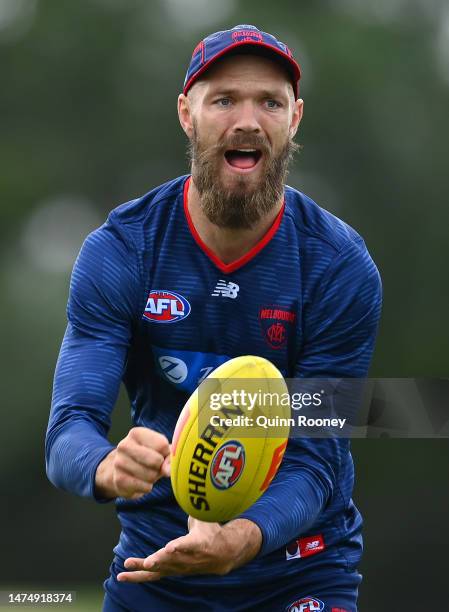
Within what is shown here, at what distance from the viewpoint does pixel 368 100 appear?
16641 millimetres

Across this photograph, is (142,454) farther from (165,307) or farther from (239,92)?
(239,92)

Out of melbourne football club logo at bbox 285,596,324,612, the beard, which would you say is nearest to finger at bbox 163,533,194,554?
melbourne football club logo at bbox 285,596,324,612

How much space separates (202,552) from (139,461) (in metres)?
0.40

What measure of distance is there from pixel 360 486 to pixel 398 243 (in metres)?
3.02

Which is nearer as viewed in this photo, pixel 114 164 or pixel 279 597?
pixel 279 597

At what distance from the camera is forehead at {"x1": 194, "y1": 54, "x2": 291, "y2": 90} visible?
4.44m

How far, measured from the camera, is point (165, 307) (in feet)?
14.7

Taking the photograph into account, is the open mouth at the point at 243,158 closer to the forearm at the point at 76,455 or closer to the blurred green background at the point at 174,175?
the forearm at the point at 76,455

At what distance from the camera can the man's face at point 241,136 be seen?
14.5 ft

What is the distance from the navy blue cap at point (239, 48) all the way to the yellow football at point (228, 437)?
1.21 metres

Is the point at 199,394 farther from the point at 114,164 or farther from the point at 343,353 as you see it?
the point at 114,164

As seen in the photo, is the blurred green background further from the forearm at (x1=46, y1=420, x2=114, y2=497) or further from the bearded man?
the forearm at (x1=46, y1=420, x2=114, y2=497)

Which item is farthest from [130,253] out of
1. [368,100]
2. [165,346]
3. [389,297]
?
[368,100]

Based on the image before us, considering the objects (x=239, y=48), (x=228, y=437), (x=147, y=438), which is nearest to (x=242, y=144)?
(x=239, y=48)
